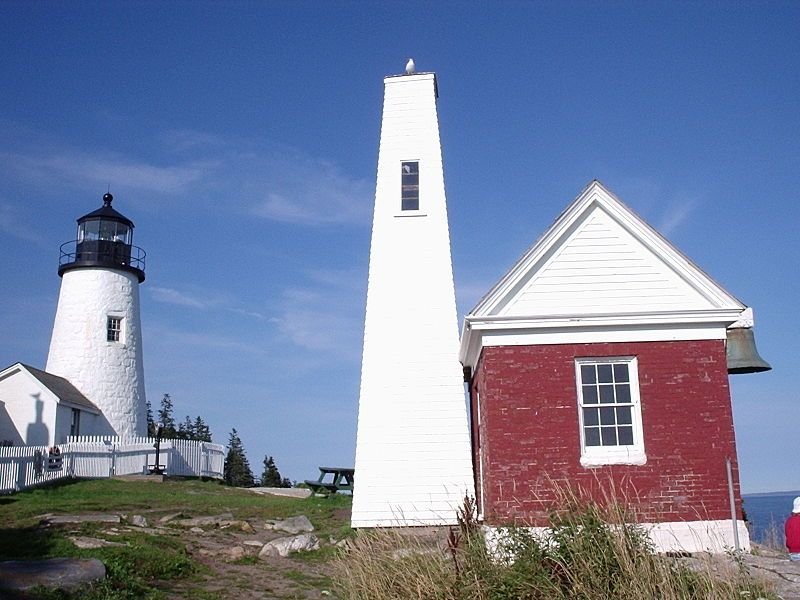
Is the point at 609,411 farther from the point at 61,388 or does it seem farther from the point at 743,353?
the point at 61,388

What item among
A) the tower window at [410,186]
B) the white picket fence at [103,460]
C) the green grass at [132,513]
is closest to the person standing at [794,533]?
the green grass at [132,513]

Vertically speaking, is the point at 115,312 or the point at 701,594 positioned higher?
the point at 115,312

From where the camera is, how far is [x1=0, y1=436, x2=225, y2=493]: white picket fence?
24.8 meters

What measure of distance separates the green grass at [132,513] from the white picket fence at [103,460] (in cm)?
102

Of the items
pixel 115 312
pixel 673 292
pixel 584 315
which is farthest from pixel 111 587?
pixel 115 312

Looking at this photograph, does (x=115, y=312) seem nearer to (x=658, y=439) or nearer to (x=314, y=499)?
(x=314, y=499)

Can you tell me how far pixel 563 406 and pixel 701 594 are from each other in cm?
503

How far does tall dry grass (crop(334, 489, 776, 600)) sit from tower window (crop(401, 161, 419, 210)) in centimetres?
1006

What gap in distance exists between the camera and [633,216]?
13.6 m

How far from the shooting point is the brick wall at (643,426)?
12516 mm

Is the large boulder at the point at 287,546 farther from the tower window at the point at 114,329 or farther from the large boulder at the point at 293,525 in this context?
A: the tower window at the point at 114,329

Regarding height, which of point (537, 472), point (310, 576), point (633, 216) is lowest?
point (310, 576)

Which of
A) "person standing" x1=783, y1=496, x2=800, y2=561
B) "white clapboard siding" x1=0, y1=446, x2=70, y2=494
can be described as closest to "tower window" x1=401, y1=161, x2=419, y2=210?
"person standing" x1=783, y1=496, x2=800, y2=561

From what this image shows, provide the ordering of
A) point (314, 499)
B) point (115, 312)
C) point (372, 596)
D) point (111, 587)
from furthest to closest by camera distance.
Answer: point (115, 312) → point (314, 499) → point (111, 587) → point (372, 596)
